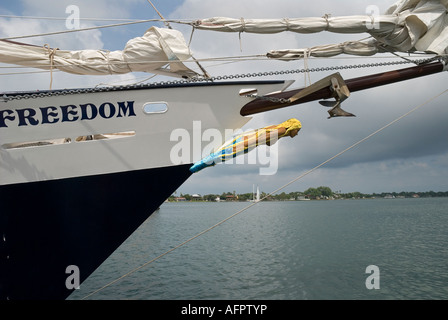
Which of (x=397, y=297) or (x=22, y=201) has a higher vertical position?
(x=22, y=201)

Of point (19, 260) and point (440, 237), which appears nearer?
point (19, 260)

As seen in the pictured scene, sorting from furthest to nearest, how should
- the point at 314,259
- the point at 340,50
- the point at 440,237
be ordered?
the point at 440,237
the point at 314,259
the point at 340,50

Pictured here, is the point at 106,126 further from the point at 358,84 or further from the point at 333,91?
the point at 358,84

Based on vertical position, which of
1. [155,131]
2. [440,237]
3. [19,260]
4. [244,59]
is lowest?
[440,237]

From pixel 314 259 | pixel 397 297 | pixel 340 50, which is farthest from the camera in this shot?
pixel 314 259

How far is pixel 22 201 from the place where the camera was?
4.82 meters

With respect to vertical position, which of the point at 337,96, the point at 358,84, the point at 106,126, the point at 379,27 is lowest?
the point at 106,126

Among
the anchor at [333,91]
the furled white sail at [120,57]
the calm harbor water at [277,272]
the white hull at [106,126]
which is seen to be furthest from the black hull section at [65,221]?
the calm harbor water at [277,272]

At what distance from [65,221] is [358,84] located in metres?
5.13

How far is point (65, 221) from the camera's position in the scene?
5.08 m

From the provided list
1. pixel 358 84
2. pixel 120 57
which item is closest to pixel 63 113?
pixel 120 57
